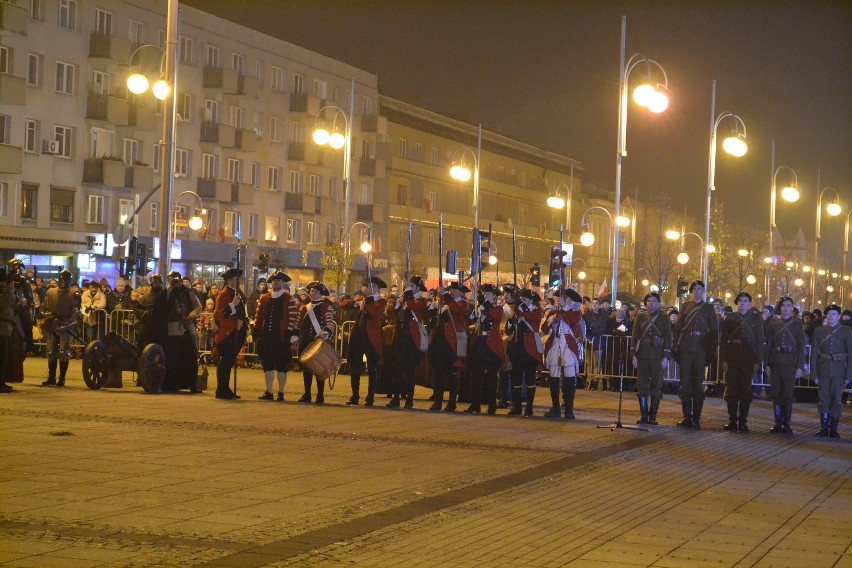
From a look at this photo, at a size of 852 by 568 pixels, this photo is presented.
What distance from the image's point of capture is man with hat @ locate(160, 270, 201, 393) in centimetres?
2209

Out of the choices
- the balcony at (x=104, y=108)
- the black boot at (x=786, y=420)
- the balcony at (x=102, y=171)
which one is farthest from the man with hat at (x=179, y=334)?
the balcony at (x=104, y=108)

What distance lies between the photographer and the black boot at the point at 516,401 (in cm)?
2075

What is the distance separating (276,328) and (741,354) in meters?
7.22

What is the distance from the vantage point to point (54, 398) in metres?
19.9

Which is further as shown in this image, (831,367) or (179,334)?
(179,334)

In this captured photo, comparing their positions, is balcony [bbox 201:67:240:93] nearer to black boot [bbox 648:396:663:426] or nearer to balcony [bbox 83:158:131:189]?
balcony [bbox 83:158:131:189]

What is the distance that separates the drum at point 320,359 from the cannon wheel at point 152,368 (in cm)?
249

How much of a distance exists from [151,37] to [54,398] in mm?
41574

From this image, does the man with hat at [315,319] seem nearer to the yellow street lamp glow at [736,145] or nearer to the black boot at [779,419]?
the black boot at [779,419]

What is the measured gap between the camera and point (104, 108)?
5622 cm

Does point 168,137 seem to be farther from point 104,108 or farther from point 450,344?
point 104,108

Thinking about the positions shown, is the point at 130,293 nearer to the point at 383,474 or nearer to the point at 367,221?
the point at 383,474

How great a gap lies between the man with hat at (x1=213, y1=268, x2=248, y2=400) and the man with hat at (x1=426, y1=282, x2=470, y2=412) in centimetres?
308

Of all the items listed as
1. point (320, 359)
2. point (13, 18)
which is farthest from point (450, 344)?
point (13, 18)
